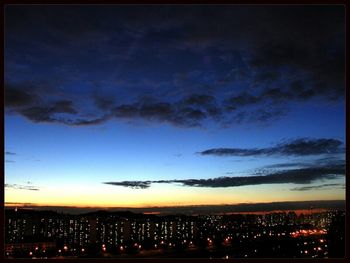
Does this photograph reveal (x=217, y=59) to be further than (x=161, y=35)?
Yes

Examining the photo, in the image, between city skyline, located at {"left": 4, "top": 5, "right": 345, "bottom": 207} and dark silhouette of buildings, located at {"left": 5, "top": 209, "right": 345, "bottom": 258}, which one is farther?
dark silhouette of buildings, located at {"left": 5, "top": 209, "right": 345, "bottom": 258}

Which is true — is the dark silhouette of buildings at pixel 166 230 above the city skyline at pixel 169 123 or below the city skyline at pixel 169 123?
below

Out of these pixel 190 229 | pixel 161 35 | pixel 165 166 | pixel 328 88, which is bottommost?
pixel 190 229

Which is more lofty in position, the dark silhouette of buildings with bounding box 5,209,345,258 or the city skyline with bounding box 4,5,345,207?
the city skyline with bounding box 4,5,345,207

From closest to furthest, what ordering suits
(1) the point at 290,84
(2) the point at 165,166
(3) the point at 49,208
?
(1) the point at 290,84 < (2) the point at 165,166 < (3) the point at 49,208

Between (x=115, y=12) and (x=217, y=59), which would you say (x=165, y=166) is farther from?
(x=115, y=12)

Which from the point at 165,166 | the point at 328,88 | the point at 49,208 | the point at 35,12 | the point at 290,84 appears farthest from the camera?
the point at 49,208

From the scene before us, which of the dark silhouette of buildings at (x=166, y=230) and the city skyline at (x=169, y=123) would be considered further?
the dark silhouette of buildings at (x=166, y=230)

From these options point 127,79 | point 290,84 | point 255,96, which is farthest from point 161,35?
point 255,96
